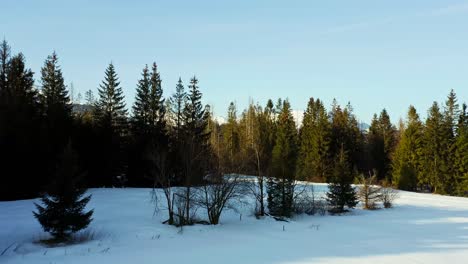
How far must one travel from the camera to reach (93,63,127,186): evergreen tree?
130ft

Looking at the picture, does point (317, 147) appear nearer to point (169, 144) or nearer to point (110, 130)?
point (169, 144)

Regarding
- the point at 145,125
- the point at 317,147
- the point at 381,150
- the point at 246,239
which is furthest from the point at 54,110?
the point at 381,150

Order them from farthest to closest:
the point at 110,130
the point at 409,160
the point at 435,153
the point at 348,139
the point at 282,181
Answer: the point at 348,139
the point at 409,160
the point at 435,153
the point at 110,130
the point at 282,181

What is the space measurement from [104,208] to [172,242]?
10683mm

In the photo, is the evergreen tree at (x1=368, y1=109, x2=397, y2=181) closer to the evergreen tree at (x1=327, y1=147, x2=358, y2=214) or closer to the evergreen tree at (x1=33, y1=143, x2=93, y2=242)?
the evergreen tree at (x1=327, y1=147, x2=358, y2=214)

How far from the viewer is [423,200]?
37188mm

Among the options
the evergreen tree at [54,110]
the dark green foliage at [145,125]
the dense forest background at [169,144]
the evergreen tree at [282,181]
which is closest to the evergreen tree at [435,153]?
the dense forest background at [169,144]

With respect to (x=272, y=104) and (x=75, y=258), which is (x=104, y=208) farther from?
(x=272, y=104)

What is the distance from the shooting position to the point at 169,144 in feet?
142

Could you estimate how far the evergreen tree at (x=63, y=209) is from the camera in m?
17.3

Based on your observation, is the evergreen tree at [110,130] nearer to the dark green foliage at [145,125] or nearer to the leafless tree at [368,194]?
the dark green foliage at [145,125]

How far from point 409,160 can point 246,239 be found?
4248 cm

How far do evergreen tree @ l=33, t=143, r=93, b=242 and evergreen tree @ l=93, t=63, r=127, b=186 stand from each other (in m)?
22.2

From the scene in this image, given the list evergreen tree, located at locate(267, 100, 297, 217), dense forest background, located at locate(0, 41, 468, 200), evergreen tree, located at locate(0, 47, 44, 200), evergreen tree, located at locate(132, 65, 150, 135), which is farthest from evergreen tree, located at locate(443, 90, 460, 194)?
evergreen tree, located at locate(0, 47, 44, 200)
